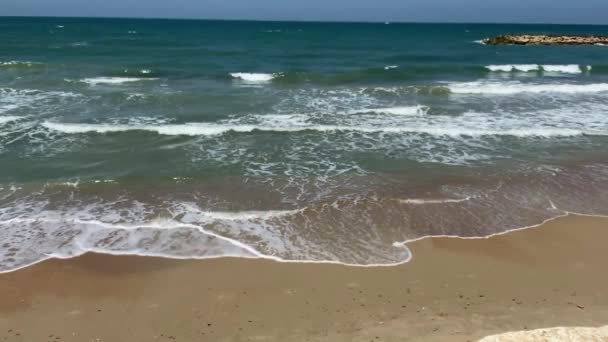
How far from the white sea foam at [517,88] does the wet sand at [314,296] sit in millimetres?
17305

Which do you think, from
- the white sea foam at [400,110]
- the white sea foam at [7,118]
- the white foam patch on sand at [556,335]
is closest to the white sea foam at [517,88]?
the white sea foam at [400,110]

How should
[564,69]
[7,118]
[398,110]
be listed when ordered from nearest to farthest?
[7,118]
[398,110]
[564,69]

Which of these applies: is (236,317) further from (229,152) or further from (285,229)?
(229,152)

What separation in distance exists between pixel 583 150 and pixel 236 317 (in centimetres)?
1242

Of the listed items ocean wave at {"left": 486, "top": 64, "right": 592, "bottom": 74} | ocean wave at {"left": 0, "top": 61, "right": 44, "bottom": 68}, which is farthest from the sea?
ocean wave at {"left": 486, "top": 64, "right": 592, "bottom": 74}

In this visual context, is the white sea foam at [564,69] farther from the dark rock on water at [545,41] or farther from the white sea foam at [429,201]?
the white sea foam at [429,201]

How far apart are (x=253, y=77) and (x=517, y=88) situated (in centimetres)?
1487

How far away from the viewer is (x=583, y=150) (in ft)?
46.9

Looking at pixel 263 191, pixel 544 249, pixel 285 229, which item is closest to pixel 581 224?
pixel 544 249

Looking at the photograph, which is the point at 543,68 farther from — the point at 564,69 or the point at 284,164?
the point at 284,164

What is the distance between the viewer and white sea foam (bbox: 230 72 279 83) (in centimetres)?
2773

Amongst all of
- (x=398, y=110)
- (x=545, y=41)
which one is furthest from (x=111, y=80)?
(x=545, y=41)

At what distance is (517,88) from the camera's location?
84.8 ft

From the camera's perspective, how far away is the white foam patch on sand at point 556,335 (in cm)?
550
